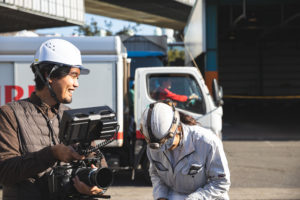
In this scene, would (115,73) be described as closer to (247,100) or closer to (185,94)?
(185,94)

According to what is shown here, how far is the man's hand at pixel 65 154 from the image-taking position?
1983 mm

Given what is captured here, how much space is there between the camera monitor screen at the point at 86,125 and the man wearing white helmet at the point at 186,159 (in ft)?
1.87

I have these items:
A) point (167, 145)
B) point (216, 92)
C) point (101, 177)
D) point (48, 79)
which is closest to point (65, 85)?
point (48, 79)

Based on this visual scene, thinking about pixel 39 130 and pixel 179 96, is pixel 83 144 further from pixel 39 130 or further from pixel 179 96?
pixel 179 96

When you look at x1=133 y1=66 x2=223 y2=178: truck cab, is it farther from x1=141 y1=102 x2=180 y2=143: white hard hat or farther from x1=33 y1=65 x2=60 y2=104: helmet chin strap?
x1=33 y1=65 x2=60 y2=104: helmet chin strap

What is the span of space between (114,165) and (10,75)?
2.50 meters

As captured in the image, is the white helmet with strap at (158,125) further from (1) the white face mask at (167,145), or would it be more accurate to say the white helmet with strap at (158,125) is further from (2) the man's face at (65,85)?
(2) the man's face at (65,85)

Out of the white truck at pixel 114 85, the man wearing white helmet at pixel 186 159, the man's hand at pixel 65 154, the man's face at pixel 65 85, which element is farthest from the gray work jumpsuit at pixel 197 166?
the white truck at pixel 114 85

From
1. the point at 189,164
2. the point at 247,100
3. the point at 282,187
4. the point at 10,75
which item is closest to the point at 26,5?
the point at 10,75

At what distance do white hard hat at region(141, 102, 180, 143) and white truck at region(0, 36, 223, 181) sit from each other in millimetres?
4971

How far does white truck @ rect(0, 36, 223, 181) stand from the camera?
7.52 m

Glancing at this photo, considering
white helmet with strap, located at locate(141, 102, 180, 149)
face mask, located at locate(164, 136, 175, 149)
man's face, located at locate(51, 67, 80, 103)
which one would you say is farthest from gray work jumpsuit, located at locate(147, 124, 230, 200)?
man's face, located at locate(51, 67, 80, 103)

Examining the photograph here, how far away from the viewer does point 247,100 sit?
27.6 meters

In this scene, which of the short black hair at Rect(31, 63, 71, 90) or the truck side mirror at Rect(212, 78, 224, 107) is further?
the truck side mirror at Rect(212, 78, 224, 107)
